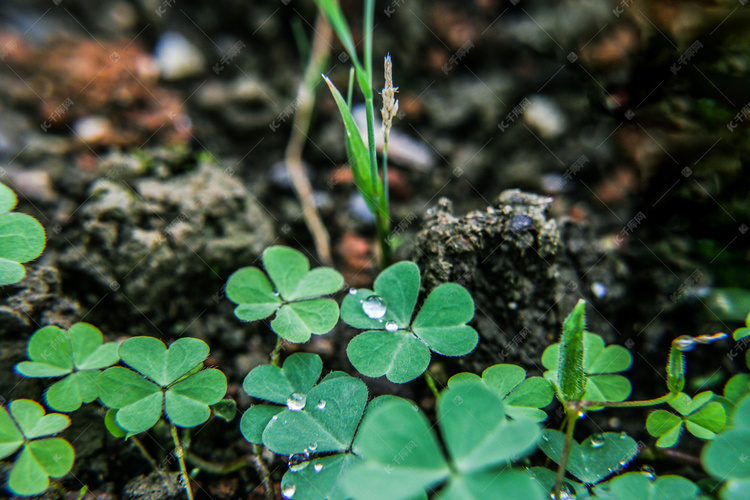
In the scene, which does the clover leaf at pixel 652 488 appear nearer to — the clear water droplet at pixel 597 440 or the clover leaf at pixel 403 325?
the clear water droplet at pixel 597 440

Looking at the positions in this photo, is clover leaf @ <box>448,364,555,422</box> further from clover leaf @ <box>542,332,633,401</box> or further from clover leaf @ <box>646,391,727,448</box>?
clover leaf @ <box>646,391,727,448</box>

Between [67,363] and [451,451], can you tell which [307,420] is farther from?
[67,363]

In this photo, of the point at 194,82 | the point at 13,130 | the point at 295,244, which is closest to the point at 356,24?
the point at 194,82

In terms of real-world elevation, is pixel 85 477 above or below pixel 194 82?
below

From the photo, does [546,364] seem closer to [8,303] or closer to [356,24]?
[8,303]

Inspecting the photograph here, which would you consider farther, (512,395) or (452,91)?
(452,91)

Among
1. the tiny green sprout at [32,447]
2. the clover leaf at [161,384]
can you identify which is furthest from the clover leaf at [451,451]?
the tiny green sprout at [32,447]

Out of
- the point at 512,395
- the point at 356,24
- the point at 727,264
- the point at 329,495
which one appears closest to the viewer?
the point at 329,495
